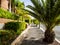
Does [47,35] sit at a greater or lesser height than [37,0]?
lesser

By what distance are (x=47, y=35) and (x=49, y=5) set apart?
2554mm

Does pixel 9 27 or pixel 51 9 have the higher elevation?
pixel 51 9

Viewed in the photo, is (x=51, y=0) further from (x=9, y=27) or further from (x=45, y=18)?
(x=9, y=27)

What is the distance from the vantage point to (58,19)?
13805 mm

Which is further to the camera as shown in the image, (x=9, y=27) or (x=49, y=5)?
(x=9, y=27)

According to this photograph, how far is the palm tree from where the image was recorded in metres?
13.4

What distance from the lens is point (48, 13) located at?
1368 cm

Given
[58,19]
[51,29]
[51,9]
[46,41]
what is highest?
[51,9]

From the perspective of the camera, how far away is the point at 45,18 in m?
13.8

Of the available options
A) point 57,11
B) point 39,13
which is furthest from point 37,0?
point 57,11

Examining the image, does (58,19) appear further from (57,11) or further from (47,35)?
(47,35)

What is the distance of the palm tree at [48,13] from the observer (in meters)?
13.4

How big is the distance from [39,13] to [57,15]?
1.58 metres

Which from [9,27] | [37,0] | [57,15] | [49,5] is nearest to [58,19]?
[57,15]
